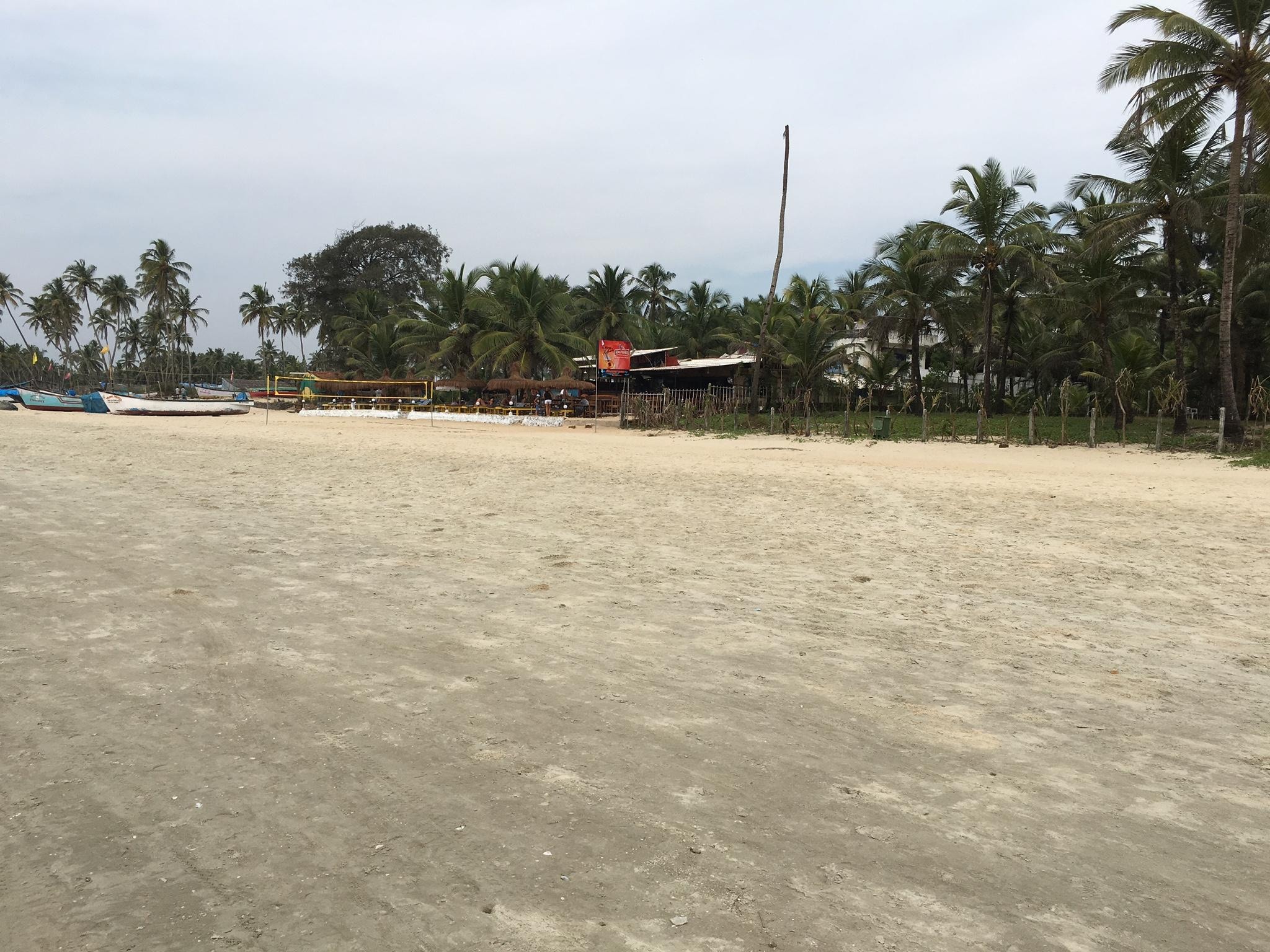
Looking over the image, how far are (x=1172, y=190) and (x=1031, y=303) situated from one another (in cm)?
531

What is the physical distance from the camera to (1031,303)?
25.0 meters

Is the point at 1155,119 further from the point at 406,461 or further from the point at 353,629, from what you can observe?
the point at 353,629

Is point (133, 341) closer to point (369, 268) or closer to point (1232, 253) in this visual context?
point (369, 268)

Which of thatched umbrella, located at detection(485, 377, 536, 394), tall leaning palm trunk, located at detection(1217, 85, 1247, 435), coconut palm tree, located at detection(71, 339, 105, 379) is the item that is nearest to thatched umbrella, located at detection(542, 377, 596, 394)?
thatched umbrella, located at detection(485, 377, 536, 394)

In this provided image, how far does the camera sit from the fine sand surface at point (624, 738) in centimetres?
230

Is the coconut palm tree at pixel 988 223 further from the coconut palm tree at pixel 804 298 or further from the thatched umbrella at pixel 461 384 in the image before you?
the thatched umbrella at pixel 461 384

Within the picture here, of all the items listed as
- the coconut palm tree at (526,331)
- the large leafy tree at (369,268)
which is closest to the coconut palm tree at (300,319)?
the large leafy tree at (369,268)

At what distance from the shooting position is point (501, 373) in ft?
127

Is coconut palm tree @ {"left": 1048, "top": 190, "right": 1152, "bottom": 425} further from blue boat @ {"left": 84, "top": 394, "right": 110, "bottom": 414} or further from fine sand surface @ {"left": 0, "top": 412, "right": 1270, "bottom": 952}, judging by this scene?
blue boat @ {"left": 84, "top": 394, "right": 110, "bottom": 414}

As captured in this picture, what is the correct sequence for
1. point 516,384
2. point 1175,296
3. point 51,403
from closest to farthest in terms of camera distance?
1. point 1175,296
2. point 516,384
3. point 51,403

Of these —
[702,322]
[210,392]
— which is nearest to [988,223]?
[702,322]

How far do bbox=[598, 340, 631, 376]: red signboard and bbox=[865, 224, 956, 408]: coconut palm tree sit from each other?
9.04 m

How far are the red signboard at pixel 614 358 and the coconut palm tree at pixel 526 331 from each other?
13.4 ft

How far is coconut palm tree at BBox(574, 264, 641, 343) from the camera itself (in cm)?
4191
